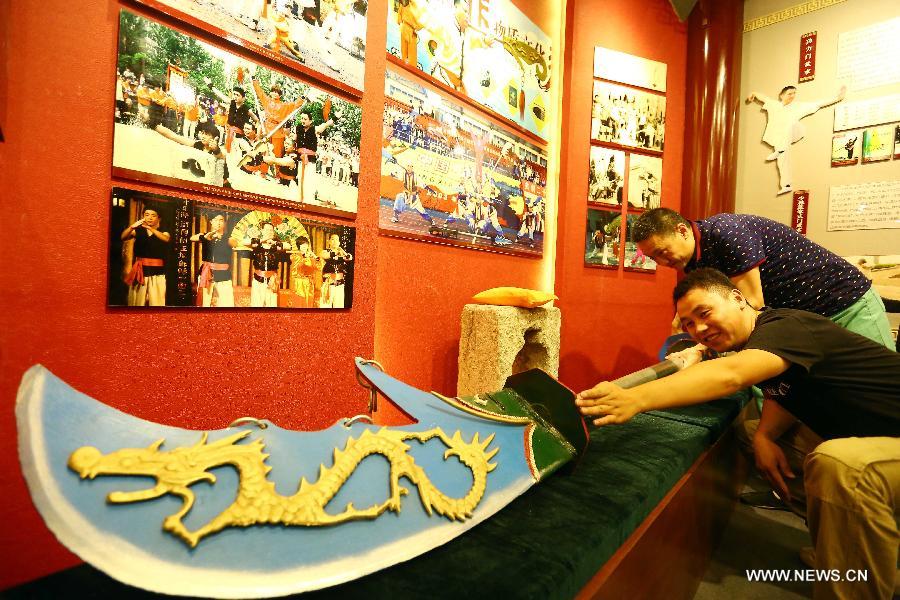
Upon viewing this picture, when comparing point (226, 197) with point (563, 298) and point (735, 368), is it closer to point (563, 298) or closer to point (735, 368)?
point (735, 368)

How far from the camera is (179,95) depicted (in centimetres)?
139

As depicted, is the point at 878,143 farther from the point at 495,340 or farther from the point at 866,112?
the point at 495,340

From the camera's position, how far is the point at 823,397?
1.33 meters

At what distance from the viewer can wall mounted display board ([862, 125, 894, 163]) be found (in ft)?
10.5

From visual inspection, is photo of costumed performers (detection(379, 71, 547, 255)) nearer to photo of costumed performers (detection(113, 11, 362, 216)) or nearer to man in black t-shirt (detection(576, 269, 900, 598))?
photo of costumed performers (detection(113, 11, 362, 216))

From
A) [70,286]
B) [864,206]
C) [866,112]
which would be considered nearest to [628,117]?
A: [866,112]

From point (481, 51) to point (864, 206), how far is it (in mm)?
3240

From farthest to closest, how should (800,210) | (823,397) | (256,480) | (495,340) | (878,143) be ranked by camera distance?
(800,210) < (878,143) < (495,340) < (823,397) < (256,480)

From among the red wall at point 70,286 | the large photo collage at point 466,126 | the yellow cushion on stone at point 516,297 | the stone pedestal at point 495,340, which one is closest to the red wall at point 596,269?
the large photo collage at point 466,126

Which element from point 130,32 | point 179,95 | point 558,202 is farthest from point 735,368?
point 558,202

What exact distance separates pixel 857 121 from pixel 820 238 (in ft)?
3.08

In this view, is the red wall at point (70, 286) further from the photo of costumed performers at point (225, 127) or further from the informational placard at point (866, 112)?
the informational placard at point (866, 112)

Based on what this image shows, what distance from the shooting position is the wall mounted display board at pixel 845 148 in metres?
3.32

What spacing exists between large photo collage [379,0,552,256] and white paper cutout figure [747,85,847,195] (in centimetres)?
213
